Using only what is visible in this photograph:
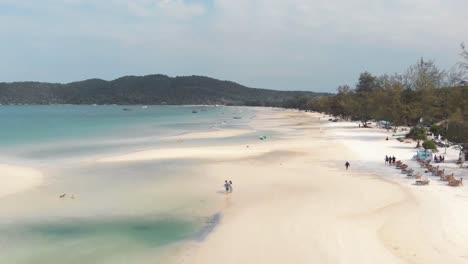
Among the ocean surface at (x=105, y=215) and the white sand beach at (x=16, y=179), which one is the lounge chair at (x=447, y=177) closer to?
the ocean surface at (x=105, y=215)

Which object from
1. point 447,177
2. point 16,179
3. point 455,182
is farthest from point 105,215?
point 447,177

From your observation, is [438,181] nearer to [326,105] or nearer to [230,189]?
[230,189]

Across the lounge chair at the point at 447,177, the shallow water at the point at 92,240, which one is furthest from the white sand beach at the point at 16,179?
the lounge chair at the point at 447,177

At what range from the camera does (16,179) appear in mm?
30688

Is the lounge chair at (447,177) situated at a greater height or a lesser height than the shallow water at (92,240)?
greater

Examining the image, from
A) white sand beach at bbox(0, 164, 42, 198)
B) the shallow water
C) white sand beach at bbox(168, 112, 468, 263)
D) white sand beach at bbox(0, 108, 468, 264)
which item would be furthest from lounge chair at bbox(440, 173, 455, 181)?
white sand beach at bbox(0, 164, 42, 198)

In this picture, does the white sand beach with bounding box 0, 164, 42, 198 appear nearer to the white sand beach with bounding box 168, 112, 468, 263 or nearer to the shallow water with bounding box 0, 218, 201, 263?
the shallow water with bounding box 0, 218, 201, 263

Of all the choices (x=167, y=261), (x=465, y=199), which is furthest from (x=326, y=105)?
(x=167, y=261)

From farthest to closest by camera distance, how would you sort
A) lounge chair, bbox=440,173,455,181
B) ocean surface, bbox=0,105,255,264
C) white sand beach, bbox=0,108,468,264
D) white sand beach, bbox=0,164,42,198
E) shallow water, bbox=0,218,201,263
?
white sand beach, bbox=0,164,42,198, lounge chair, bbox=440,173,455,181, ocean surface, bbox=0,105,255,264, shallow water, bbox=0,218,201,263, white sand beach, bbox=0,108,468,264

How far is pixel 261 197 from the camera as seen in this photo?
24.3m

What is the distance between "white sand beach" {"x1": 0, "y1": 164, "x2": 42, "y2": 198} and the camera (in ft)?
89.9

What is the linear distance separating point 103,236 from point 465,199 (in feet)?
56.6

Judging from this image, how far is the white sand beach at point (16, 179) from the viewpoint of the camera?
2740 centimetres

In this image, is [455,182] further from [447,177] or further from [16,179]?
[16,179]
